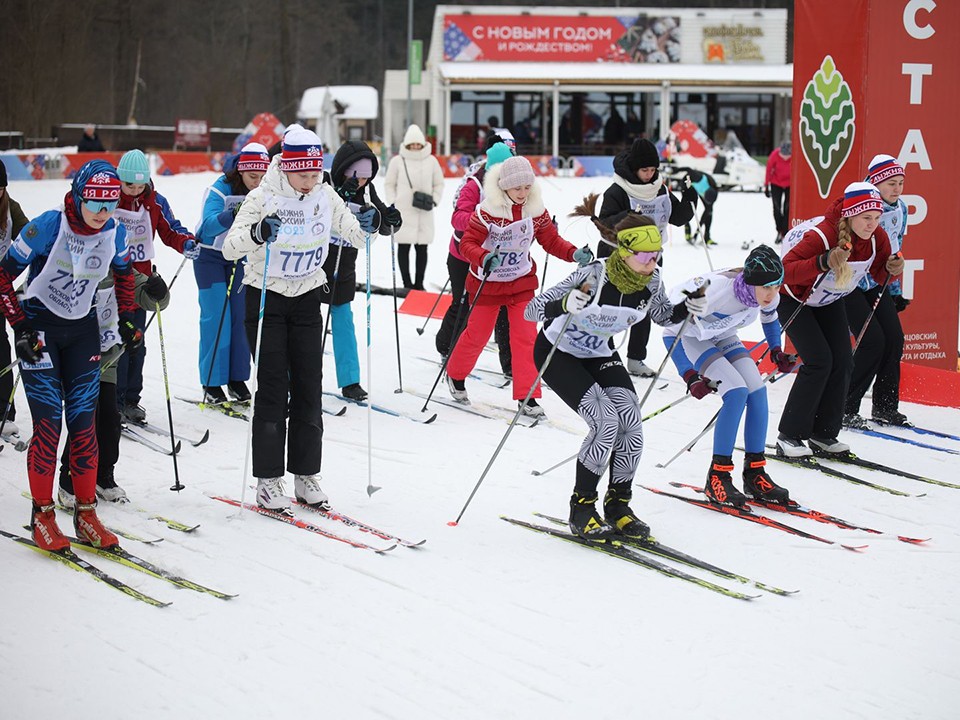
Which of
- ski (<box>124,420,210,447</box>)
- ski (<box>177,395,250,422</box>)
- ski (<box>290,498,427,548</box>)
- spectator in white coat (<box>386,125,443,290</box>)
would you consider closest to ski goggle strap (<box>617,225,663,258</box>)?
ski (<box>290,498,427,548</box>)

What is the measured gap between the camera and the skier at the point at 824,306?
A: 20.0ft

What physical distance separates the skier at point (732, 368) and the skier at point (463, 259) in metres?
2.00

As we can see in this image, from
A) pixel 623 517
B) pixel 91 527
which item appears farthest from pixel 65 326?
pixel 623 517

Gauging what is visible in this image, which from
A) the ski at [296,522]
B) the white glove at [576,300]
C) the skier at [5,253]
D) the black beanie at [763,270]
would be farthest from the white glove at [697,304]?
the skier at [5,253]

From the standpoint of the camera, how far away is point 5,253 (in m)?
5.96

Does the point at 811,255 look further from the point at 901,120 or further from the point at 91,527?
the point at 91,527

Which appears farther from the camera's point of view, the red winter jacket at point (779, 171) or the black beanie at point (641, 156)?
the red winter jacket at point (779, 171)

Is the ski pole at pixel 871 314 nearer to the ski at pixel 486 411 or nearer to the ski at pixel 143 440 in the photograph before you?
the ski at pixel 486 411

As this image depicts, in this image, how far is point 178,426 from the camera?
689 centimetres

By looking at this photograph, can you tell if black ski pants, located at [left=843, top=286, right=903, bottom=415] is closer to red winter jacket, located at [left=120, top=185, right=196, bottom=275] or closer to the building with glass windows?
red winter jacket, located at [left=120, top=185, right=196, bottom=275]

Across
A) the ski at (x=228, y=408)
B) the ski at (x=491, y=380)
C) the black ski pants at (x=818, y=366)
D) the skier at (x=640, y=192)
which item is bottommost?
the ski at (x=228, y=408)

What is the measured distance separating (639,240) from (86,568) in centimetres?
267

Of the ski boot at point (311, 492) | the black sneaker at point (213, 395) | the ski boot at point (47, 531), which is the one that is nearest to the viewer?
the ski boot at point (47, 531)

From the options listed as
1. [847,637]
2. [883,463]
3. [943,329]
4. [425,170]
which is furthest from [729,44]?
[847,637]
